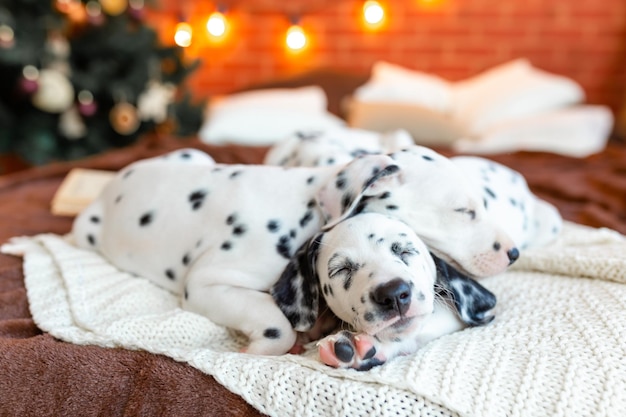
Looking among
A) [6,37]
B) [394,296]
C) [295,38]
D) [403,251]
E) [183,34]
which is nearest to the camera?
[394,296]

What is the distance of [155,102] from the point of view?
4.06 meters

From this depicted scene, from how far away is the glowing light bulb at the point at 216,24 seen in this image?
492cm

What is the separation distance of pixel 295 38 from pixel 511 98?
1920 mm

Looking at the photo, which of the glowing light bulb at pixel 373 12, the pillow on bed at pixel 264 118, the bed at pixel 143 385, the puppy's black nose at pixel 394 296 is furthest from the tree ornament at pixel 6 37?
the puppy's black nose at pixel 394 296

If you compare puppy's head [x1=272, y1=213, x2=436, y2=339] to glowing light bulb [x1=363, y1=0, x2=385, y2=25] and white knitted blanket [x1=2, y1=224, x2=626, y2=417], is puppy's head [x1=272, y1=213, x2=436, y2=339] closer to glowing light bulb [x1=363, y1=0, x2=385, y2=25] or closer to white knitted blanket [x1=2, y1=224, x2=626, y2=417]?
white knitted blanket [x1=2, y1=224, x2=626, y2=417]

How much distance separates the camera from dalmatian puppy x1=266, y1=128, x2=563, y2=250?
1.43m

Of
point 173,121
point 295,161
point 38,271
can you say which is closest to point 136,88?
point 173,121

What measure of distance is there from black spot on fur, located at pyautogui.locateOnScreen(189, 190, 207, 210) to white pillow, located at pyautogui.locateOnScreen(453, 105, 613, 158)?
2.17m

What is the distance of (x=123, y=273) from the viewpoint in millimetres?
1639

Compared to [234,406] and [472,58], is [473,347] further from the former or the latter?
[472,58]

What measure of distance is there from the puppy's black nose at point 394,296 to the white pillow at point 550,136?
8.03 feet

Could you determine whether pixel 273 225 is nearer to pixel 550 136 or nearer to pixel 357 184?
pixel 357 184

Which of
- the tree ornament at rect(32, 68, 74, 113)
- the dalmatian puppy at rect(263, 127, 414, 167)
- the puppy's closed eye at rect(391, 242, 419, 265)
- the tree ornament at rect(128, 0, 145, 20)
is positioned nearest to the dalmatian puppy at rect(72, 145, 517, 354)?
the puppy's closed eye at rect(391, 242, 419, 265)

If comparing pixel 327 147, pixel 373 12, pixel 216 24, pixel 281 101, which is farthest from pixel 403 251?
pixel 216 24
